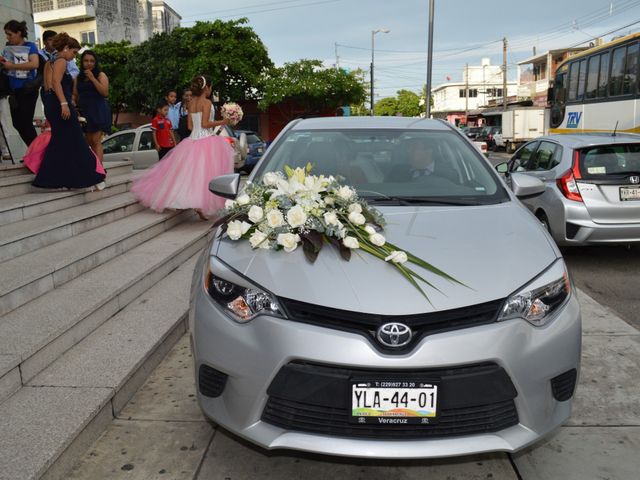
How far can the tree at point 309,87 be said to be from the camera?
3650 centimetres

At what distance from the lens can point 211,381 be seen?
257 centimetres

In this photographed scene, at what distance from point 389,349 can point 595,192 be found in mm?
4971

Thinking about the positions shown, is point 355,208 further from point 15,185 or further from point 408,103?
point 408,103

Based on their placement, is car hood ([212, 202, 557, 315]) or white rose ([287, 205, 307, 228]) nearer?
car hood ([212, 202, 557, 315])

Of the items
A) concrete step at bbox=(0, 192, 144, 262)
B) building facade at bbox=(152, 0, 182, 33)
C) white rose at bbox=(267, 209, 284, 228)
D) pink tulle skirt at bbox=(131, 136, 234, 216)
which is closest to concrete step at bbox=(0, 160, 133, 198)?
concrete step at bbox=(0, 192, 144, 262)

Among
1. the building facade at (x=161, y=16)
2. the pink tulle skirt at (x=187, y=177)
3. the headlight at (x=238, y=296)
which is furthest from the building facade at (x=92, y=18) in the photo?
the headlight at (x=238, y=296)

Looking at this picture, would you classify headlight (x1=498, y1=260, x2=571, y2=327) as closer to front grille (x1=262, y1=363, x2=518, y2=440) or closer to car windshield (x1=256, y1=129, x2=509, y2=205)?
front grille (x1=262, y1=363, x2=518, y2=440)

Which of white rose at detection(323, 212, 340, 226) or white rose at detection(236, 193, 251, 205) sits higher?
white rose at detection(236, 193, 251, 205)

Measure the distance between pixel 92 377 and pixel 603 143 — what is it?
18.8ft

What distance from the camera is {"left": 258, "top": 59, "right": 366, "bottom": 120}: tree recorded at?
3650 centimetres

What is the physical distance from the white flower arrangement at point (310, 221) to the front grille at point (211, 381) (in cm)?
60

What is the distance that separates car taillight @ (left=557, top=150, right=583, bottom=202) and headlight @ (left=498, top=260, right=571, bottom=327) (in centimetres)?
415

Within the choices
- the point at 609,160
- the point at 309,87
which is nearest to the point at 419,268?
the point at 609,160

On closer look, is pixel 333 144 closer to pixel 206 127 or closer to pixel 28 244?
pixel 28 244
